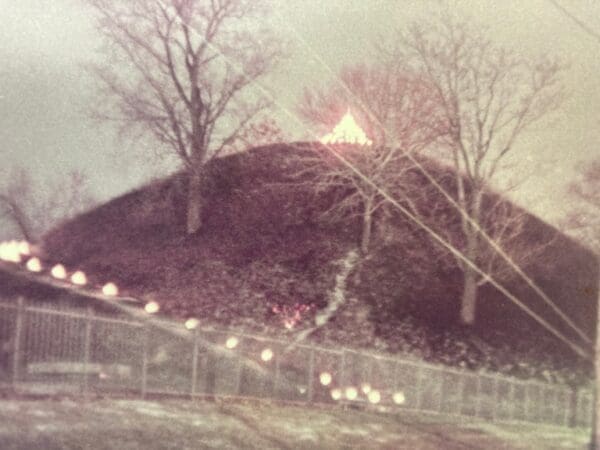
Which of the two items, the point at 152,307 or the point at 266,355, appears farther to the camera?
the point at 152,307

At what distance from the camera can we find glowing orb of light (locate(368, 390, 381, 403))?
18.1 meters

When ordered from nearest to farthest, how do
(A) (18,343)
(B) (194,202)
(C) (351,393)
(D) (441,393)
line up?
(A) (18,343), (C) (351,393), (D) (441,393), (B) (194,202)

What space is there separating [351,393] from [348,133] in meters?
11.3

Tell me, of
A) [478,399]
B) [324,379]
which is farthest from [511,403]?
[324,379]

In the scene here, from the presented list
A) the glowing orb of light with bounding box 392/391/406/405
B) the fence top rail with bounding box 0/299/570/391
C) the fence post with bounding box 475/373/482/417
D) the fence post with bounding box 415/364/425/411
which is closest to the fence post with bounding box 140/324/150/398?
the fence top rail with bounding box 0/299/570/391

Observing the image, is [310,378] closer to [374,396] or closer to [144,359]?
[374,396]

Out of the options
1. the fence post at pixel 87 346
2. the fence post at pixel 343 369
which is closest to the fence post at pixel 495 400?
the fence post at pixel 343 369

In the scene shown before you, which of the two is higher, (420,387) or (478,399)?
(420,387)

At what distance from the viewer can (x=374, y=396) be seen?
18.2 metres

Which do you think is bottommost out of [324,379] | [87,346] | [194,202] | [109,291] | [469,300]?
[324,379]

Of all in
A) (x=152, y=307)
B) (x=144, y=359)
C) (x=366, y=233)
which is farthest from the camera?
(x=366, y=233)

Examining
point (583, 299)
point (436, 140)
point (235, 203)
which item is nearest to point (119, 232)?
point (235, 203)

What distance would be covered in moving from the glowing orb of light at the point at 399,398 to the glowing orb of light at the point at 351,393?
978 millimetres

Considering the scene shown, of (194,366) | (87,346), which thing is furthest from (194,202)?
(87,346)
